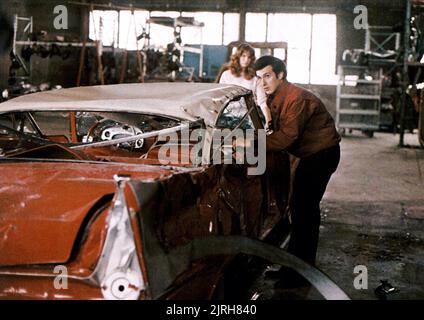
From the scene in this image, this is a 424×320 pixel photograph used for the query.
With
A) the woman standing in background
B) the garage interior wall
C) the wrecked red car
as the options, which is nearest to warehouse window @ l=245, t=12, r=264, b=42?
the garage interior wall

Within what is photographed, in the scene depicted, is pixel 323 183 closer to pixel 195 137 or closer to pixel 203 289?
pixel 195 137

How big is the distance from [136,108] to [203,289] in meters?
1.41

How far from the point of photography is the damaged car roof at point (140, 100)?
153 inches

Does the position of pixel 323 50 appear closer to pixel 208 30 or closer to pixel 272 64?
pixel 208 30

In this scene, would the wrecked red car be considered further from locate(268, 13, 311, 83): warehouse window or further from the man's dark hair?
locate(268, 13, 311, 83): warehouse window

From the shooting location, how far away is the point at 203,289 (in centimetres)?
305

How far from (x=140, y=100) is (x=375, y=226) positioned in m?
3.94

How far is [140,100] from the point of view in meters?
4.05

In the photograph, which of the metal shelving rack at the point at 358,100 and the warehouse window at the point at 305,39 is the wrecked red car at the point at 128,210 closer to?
the metal shelving rack at the point at 358,100

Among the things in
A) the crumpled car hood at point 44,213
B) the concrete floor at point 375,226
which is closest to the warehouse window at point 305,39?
the concrete floor at point 375,226

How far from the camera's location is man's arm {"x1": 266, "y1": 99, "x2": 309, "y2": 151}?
4.57m

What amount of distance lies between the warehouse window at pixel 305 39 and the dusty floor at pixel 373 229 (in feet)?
43.2

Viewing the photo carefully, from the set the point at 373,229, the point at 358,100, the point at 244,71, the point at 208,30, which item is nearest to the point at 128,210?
the point at 373,229

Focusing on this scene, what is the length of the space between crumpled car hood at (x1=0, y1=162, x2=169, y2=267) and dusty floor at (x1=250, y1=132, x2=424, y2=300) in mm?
2124
